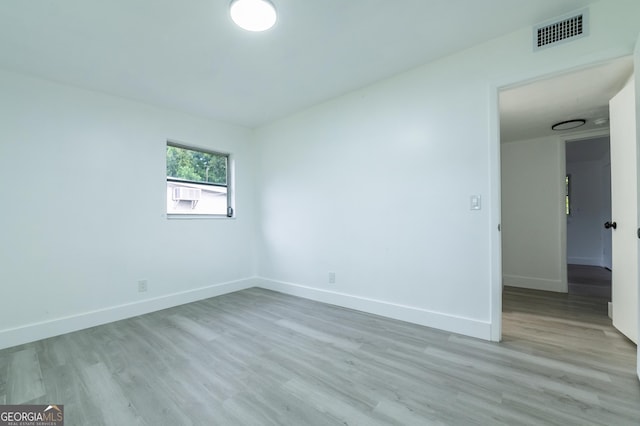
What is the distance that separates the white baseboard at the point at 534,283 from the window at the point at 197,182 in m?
4.58

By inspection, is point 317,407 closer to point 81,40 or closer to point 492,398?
point 492,398

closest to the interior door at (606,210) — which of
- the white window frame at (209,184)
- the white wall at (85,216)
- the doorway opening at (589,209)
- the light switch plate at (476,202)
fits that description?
the doorway opening at (589,209)

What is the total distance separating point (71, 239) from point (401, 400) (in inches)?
132

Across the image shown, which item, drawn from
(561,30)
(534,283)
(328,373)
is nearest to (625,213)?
(561,30)

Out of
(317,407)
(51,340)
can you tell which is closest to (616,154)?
(317,407)

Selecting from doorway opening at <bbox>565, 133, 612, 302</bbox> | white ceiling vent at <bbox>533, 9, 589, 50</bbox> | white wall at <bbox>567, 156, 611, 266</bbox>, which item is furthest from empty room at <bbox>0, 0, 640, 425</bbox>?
white wall at <bbox>567, 156, 611, 266</bbox>

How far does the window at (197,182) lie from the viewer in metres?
3.57

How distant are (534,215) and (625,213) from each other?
1.92m

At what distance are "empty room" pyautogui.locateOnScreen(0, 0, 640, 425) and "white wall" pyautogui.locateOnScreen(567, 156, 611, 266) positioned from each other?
3409mm

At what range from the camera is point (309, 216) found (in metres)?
3.65

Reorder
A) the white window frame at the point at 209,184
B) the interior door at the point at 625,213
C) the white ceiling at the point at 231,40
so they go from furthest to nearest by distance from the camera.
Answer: the white window frame at the point at 209,184 < the interior door at the point at 625,213 < the white ceiling at the point at 231,40

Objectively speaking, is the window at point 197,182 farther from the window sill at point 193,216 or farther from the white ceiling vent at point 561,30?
the white ceiling vent at point 561,30

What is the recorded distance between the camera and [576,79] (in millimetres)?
2363

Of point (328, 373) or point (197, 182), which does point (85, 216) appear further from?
point (328, 373)
